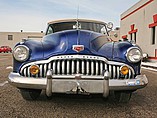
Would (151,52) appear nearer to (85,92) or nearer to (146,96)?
(146,96)

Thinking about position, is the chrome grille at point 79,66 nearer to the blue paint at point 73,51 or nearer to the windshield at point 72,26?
the blue paint at point 73,51

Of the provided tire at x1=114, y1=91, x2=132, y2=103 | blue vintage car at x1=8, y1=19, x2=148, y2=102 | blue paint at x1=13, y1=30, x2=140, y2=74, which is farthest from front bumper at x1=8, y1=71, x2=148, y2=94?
tire at x1=114, y1=91, x2=132, y2=103

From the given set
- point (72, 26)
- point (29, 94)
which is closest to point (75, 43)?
point (29, 94)

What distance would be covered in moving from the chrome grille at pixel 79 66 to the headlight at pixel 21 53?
26cm

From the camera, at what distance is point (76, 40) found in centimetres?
355

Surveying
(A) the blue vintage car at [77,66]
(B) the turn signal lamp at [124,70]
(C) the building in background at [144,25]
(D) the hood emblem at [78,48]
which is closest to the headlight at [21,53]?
(A) the blue vintage car at [77,66]

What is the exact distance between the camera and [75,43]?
3.50 metres

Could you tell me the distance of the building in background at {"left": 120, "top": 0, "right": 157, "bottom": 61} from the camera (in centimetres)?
1745

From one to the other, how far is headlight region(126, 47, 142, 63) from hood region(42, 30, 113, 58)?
11.8 inches

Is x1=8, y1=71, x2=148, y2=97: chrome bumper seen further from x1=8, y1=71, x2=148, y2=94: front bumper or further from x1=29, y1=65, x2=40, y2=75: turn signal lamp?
x1=29, y1=65, x2=40, y2=75: turn signal lamp

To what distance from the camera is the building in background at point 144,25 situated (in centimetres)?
1745

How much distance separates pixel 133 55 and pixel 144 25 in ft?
55.5

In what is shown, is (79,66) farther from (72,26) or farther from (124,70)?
(72,26)

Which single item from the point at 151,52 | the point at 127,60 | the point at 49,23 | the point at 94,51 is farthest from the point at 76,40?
the point at 151,52
